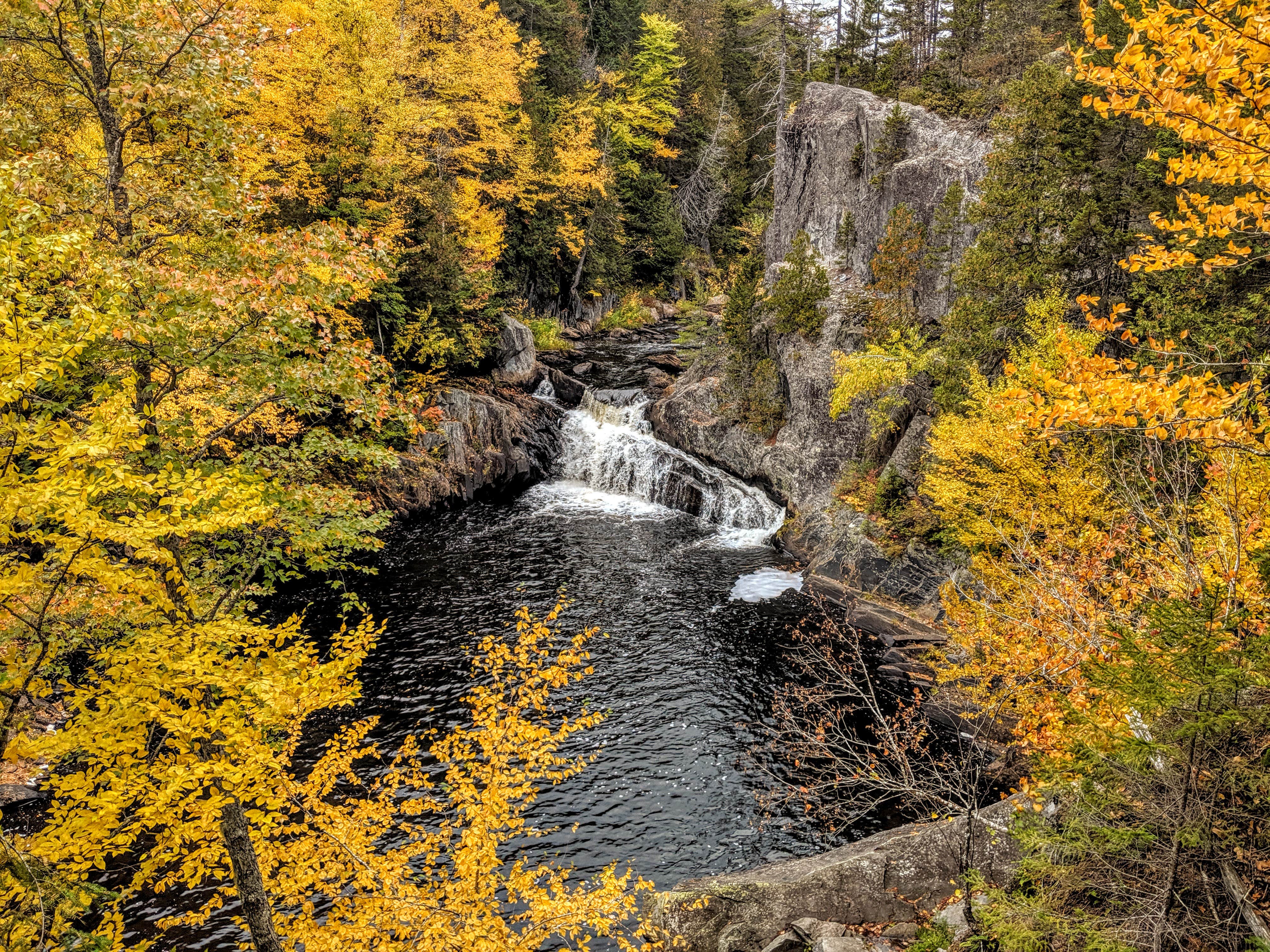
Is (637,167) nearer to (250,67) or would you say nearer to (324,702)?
(250,67)

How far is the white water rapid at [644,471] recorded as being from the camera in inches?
1053

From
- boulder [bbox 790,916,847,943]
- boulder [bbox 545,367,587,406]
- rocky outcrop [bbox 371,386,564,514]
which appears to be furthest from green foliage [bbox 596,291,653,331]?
boulder [bbox 790,916,847,943]

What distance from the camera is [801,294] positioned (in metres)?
27.3

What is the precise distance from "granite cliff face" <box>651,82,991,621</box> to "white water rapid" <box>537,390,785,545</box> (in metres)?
0.91

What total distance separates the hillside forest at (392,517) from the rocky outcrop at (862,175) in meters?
5.38

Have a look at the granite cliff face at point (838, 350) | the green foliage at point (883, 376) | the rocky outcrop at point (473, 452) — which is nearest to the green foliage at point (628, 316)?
the granite cliff face at point (838, 350)

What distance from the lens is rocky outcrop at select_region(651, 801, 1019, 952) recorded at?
30.8 ft

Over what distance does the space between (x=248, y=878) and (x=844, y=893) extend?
807cm

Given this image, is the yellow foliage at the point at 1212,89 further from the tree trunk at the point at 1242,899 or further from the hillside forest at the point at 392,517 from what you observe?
the tree trunk at the point at 1242,899

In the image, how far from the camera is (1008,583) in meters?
13.6

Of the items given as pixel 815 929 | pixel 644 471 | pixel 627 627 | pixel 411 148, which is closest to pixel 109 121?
pixel 815 929

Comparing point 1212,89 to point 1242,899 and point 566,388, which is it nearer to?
point 1242,899

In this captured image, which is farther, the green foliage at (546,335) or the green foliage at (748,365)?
the green foliage at (546,335)

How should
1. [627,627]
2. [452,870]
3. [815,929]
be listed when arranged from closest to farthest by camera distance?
[815,929] → [452,870] → [627,627]
